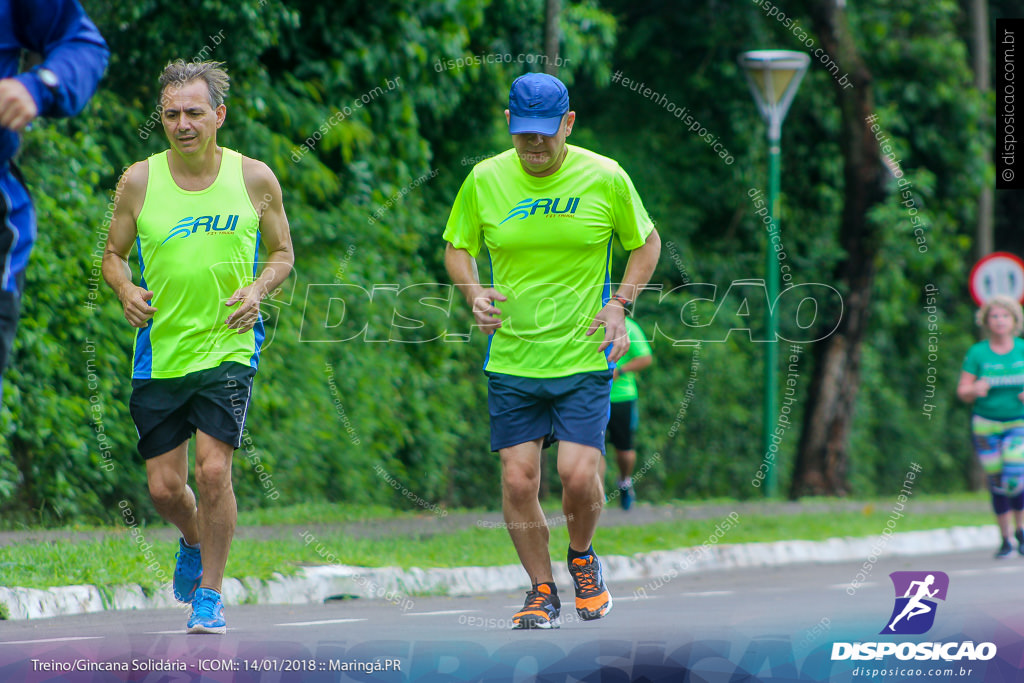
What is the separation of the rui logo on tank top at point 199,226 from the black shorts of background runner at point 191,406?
526mm

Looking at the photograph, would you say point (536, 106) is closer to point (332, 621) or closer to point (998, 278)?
point (332, 621)

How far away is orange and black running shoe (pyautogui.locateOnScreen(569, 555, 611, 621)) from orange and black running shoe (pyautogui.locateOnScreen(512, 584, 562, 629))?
0.11 metres

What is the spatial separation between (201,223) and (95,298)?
399 centimetres

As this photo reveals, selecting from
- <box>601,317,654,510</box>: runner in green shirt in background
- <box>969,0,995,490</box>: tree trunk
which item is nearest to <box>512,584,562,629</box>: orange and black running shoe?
<box>601,317,654,510</box>: runner in green shirt in background

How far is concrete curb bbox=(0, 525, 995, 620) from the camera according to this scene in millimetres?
6918

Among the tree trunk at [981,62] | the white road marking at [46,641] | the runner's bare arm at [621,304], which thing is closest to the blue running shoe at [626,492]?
the runner's bare arm at [621,304]

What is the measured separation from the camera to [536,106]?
19.1 feet

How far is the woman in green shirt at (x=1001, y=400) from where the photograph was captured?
11375mm

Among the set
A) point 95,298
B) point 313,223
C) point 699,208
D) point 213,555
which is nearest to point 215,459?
point 213,555

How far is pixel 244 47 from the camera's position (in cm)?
1117

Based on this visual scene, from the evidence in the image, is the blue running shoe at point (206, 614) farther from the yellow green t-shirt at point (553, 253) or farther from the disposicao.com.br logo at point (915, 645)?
the disposicao.com.br logo at point (915, 645)

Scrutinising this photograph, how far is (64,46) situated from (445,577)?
5.32 metres

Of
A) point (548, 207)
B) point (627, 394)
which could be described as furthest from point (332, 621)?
point (627, 394)

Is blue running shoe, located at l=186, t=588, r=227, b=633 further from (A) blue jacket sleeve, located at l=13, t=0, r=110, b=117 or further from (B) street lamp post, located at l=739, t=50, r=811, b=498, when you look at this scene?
(B) street lamp post, located at l=739, t=50, r=811, b=498
